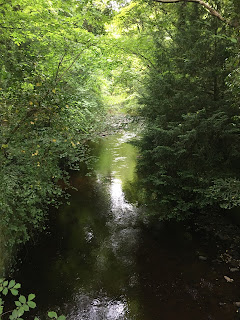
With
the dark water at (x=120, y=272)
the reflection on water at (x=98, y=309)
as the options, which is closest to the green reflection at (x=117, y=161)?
the dark water at (x=120, y=272)

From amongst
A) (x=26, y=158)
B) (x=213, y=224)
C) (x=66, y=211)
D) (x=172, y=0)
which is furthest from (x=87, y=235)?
(x=172, y=0)

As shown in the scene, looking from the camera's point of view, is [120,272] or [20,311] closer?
[20,311]

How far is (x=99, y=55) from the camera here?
26.6ft

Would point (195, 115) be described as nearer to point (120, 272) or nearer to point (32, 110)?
point (32, 110)

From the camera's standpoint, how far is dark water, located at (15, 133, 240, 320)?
213 inches

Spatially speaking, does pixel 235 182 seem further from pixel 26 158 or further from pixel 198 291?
pixel 26 158

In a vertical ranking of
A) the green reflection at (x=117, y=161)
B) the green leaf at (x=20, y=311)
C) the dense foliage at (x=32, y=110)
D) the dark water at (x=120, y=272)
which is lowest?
the dark water at (x=120, y=272)

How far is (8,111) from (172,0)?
4.21m

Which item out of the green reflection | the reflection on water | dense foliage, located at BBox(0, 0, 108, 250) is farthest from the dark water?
the green reflection

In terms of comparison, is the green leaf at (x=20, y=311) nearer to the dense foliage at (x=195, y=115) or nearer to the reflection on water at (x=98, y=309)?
the reflection on water at (x=98, y=309)

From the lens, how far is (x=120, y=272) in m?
6.54

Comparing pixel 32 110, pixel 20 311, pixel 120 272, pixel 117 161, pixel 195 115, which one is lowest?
pixel 120 272

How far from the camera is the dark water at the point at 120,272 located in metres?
5.40

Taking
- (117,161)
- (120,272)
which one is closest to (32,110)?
(120,272)
